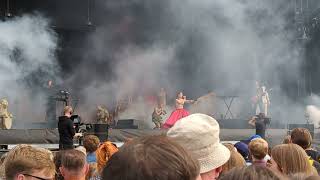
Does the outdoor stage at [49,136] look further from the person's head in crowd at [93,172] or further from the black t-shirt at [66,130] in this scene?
the person's head in crowd at [93,172]

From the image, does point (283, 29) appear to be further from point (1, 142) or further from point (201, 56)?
point (1, 142)

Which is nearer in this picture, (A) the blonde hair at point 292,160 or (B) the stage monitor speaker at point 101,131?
(A) the blonde hair at point 292,160

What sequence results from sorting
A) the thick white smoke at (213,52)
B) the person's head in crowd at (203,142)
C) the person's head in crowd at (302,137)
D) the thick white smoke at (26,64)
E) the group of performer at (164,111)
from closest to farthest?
1. the person's head in crowd at (203,142)
2. the person's head in crowd at (302,137)
3. the group of performer at (164,111)
4. the thick white smoke at (26,64)
5. the thick white smoke at (213,52)

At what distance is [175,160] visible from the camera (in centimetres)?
123

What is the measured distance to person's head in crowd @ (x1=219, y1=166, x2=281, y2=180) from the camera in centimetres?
146

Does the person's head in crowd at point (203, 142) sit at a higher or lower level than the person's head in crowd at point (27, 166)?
higher

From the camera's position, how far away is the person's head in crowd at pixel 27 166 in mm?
Result: 2285

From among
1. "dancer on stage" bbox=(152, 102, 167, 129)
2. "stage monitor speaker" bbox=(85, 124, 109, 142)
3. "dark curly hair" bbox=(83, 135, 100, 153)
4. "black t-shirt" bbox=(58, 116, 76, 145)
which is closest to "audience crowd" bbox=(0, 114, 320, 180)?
"dark curly hair" bbox=(83, 135, 100, 153)

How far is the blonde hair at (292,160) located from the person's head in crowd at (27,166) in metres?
1.38

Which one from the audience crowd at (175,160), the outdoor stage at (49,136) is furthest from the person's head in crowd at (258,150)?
the outdoor stage at (49,136)

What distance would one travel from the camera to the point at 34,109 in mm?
18922

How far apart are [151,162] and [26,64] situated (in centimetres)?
1810

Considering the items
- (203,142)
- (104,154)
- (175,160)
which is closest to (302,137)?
(104,154)

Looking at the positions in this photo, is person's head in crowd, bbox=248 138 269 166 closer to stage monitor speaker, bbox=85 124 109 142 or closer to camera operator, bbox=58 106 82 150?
camera operator, bbox=58 106 82 150
